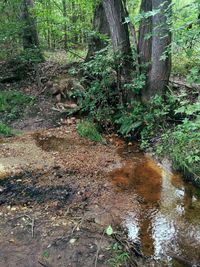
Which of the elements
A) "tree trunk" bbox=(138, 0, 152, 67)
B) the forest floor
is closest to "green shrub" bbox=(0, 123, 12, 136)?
the forest floor

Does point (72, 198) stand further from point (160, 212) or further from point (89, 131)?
point (89, 131)

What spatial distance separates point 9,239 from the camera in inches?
130

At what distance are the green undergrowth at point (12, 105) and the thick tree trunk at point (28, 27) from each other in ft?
6.23

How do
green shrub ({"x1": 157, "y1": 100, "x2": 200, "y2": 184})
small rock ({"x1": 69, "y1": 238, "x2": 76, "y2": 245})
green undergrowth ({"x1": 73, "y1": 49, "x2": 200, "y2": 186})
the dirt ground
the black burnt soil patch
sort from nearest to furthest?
1. the dirt ground
2. small rock ({"x1": 69, "y1": 238, "x2": 76, "y2": 245})
3. the black burnt soil patch
4. green shrub ({"x1": 157, "y1": 100, "x2": 200, "y2": 184})
5. green undergrowth ({"x1": 73, "y1": 49, "x2": 200, "y2": 186})

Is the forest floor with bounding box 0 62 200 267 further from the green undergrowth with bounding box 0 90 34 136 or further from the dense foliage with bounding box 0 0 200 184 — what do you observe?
the dense foliage with bounding box 0 0 200 184

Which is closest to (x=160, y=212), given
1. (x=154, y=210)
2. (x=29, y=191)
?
(x=154, y=210)

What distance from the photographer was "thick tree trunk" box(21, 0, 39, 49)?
896 centimetres

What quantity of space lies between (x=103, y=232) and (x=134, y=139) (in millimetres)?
3185

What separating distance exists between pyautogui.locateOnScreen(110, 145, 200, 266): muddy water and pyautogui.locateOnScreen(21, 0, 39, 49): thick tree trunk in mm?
5617

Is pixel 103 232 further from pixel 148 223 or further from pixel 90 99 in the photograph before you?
pixel 90 99

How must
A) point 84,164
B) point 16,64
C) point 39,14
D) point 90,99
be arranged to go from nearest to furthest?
point 84,164 < point 90,99 < point 39,14 < point 16,64

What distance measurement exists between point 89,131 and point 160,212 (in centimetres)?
285

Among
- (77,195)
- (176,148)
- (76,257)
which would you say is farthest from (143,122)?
(76,257)

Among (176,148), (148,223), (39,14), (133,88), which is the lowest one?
(148,223)
